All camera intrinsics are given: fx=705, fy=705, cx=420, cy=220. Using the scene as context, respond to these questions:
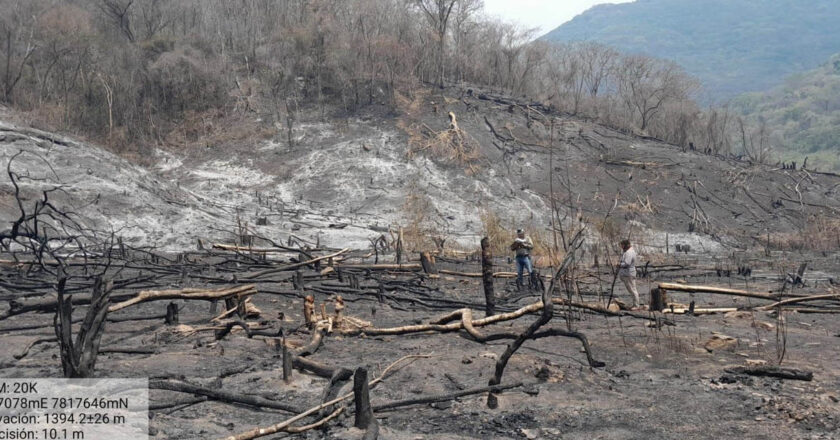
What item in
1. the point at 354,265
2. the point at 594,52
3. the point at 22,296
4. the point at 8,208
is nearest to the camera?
the point at 22,296

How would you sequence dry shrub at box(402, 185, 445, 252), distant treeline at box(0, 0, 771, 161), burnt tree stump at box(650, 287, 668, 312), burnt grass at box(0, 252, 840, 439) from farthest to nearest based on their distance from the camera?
distant treeline at box(0, 0, 771, 161) → dry shrub at box(402, 185, 445, 252) → burnt tree stump at box(650, 287, 668, 312) → burnt grass at box(0, 252, 840, 439)

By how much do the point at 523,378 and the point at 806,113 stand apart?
127 m

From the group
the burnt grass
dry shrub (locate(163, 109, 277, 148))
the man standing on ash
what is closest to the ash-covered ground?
the burnt grass

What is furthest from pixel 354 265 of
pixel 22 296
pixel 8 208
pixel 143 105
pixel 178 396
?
pixel 143 105

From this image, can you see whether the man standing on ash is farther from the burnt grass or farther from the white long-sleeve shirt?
the burnt grass

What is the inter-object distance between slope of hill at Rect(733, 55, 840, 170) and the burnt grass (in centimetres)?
8138

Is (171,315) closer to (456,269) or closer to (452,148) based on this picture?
(456,269)

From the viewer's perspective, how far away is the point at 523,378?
7.03 meters

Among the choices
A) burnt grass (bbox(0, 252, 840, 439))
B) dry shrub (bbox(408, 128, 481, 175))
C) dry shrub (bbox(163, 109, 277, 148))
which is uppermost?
dry shrub (bbox(163, 109, 277, 148))

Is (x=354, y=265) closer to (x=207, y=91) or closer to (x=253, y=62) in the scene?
(x=207, y=91)

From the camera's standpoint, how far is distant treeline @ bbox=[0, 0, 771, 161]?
34906mm

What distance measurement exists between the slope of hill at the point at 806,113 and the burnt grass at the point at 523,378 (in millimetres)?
81383

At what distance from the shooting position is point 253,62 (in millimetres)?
40875

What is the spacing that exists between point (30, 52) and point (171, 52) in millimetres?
6886
